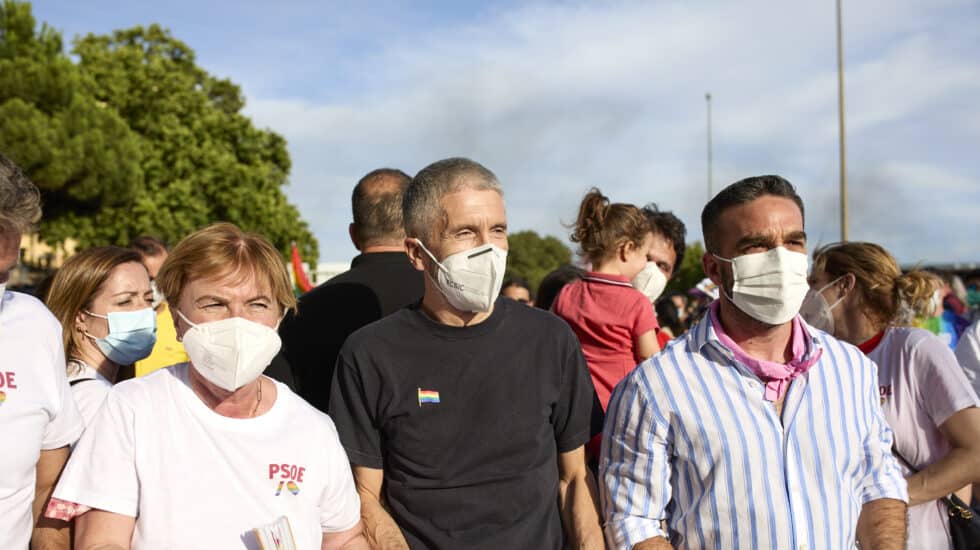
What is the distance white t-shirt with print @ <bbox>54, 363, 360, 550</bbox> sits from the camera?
8.04ft

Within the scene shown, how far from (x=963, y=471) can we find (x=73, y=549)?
333cm

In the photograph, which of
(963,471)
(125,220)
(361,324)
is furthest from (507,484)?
(125,220)

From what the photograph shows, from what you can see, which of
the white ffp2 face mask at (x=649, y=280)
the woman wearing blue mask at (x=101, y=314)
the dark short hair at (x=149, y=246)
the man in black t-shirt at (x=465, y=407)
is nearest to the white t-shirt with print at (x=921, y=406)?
the man in black t-shirt at (x=465, y=407)

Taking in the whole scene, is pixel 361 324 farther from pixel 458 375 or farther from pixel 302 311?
pixel 458 375

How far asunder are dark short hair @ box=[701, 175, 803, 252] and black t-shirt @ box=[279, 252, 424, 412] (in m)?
1.27

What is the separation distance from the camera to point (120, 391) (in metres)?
2.57

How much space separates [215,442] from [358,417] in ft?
1.66

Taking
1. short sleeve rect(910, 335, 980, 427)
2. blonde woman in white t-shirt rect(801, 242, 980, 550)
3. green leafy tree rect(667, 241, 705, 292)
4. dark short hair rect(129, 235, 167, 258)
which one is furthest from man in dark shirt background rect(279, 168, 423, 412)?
green leafy tree rect(667, 241, 705, 292)

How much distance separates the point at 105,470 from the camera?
2439 mm

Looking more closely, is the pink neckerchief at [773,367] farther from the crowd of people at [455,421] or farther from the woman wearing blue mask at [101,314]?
the woman wearing blue mask at [101,314]

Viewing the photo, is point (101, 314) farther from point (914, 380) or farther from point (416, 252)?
point (914, 380)

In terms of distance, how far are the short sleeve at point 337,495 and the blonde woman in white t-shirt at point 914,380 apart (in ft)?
7.81

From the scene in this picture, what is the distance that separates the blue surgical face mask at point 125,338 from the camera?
3695mm

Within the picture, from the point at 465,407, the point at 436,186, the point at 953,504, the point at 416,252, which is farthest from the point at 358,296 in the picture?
the point at 953,504
